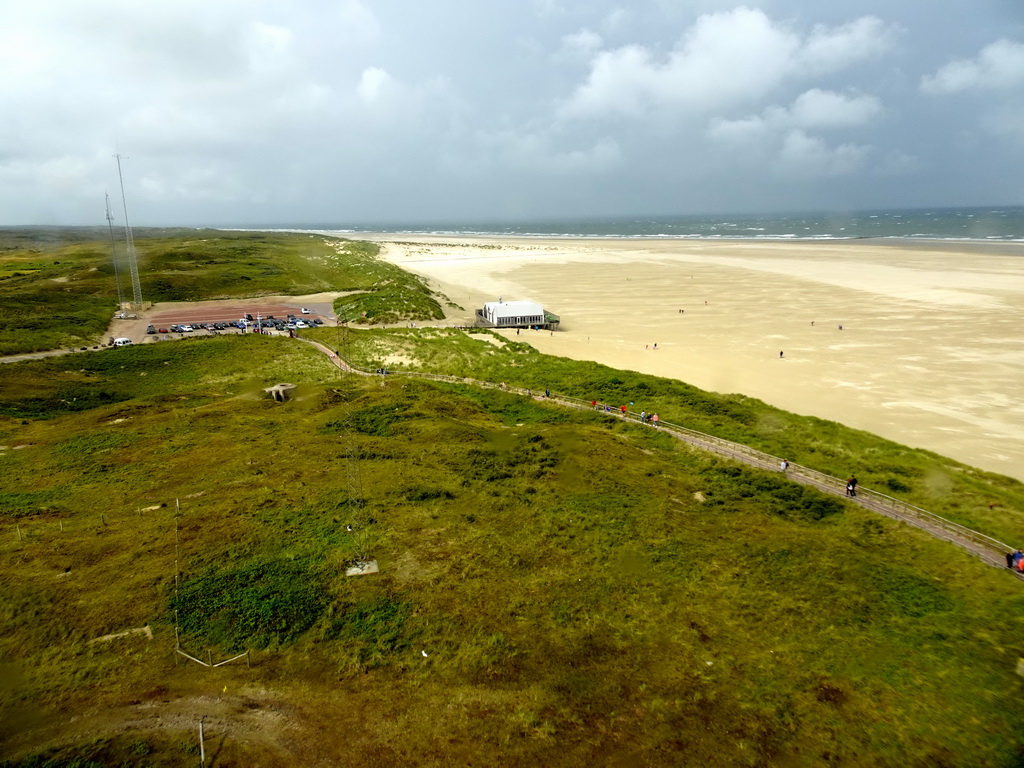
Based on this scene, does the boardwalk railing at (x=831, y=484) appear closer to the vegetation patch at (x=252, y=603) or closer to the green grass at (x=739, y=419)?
the green grass at (x=739, y=419)

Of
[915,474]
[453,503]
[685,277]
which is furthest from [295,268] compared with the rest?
[915,474]

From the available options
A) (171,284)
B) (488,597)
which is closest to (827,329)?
(488,597)

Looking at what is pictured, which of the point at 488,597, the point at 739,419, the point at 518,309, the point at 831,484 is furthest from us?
the point at 518,309

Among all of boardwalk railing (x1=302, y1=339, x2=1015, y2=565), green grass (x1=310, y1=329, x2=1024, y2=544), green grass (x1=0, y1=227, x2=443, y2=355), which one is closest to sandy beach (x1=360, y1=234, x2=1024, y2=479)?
green grass (x1=310, y1=329, x2=1024, y2=544)

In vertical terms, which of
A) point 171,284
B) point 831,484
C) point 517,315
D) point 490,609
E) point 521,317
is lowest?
point 490,609

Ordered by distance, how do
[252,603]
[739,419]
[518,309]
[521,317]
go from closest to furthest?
[252,603], [739,419], [521,317], [518,309]

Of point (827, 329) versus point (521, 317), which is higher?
point (521, 317)

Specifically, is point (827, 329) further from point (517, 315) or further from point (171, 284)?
point (171, 284)
